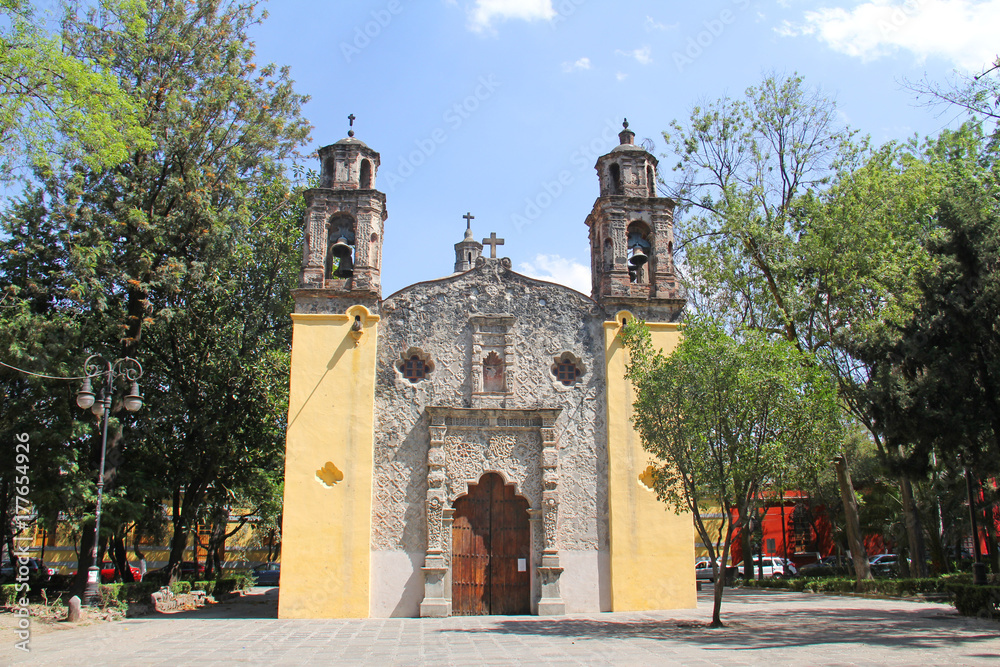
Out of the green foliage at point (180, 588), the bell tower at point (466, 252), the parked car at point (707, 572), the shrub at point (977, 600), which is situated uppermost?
the bell tower at point (466, 252)

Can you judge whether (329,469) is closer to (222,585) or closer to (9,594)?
(9,594)

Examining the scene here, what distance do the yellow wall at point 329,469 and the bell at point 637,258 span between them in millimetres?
6548

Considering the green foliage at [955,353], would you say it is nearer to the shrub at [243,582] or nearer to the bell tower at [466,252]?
the shrub at [243,582]

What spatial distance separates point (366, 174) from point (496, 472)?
314 inches

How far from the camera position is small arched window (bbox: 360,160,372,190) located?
17.7 m

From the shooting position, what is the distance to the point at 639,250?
17.9 m

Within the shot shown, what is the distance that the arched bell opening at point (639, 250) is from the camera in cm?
1788

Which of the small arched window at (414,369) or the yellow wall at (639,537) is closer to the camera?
the yellow wall at (639,537)

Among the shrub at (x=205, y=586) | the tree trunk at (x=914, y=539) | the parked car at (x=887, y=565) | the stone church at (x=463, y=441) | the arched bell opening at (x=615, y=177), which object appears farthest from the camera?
the parked car at (x=887, y=565)

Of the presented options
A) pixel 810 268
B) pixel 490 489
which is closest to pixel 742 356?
pixel 490 489

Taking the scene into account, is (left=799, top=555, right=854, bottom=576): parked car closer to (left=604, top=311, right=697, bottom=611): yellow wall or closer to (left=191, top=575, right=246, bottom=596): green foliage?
(left=604, top=311, right=697, bottom=611): yellow wall

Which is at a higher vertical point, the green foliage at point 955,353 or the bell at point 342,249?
the bell at point 342,249

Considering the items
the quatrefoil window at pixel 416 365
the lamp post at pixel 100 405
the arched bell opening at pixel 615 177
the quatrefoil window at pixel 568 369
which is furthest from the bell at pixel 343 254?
the arched bell opening at pixel 615 177

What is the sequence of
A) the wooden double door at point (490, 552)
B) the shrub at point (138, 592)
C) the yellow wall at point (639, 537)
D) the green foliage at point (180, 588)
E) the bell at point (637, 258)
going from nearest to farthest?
the wooden double door at point (490, 552) < the yellow wall at point (639, 537) < the shrub at point (138, 592) < the bell at point (637, 258) < the green foliage at point (180, 588)
